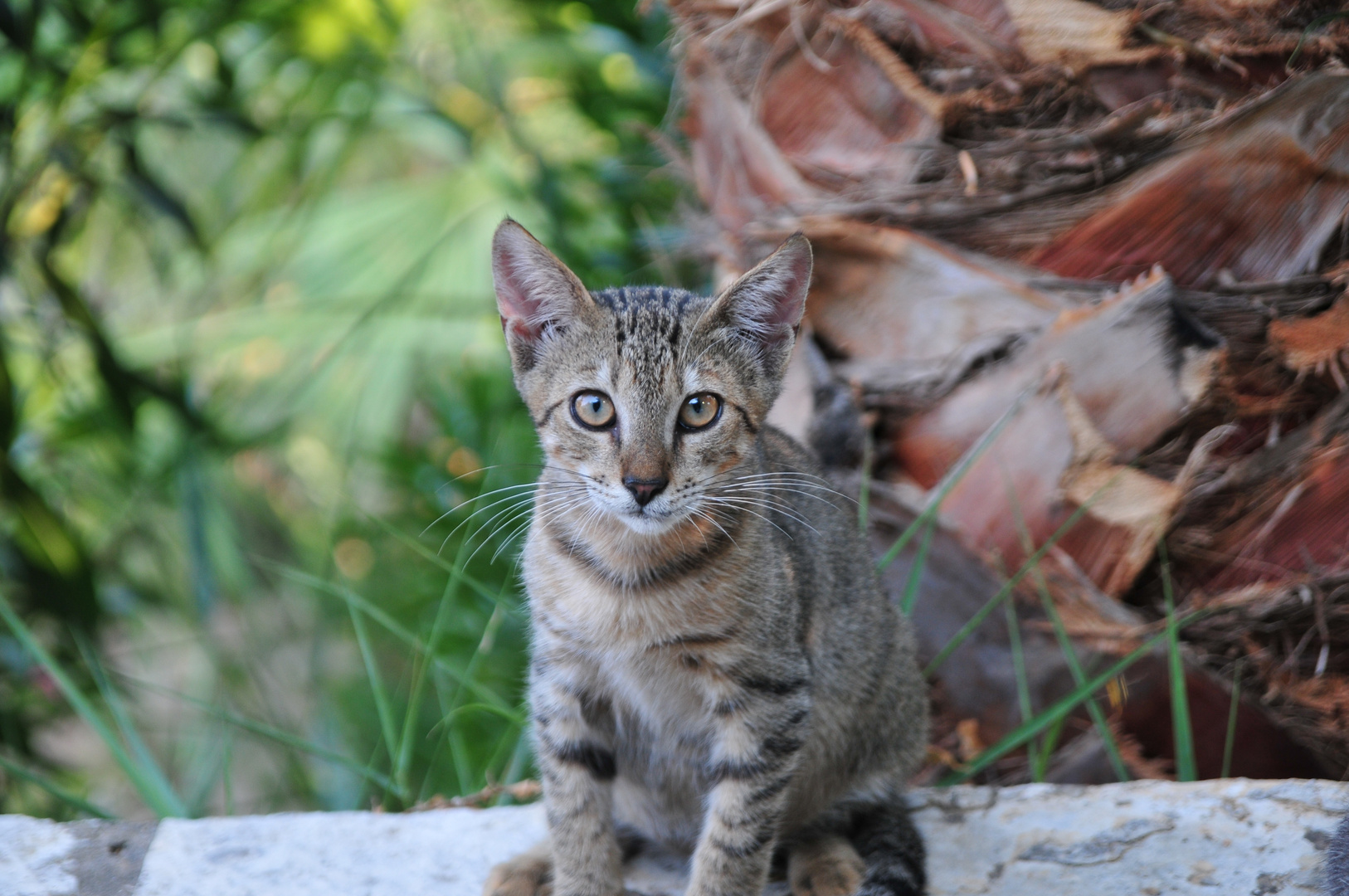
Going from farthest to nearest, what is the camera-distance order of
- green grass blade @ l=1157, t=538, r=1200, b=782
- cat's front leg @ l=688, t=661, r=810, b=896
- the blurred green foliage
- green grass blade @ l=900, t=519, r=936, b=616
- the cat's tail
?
the blurred green foliage → green grass blade @ l=900, t=519, r=936, b=616 → green grass blade @ l=1157, t=538, r=1200, b=782 → cat's front leg @ l=688, t=661, r=810, b=896 → the cat's tail

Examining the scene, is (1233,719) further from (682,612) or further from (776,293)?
(776,293)

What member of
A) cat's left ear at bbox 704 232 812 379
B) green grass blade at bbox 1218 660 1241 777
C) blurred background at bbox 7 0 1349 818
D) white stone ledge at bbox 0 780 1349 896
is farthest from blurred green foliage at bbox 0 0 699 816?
green grass blade at bbox 1218 660 1241 777

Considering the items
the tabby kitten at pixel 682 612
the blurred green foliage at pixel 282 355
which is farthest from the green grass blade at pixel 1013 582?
the blurred green foliage at pixel 282 355

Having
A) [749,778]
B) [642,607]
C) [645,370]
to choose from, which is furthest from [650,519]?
[749,778]

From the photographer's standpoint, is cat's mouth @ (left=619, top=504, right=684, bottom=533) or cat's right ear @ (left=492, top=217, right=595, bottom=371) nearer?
cat's mouth @ (left=619, top=504, right=684, bottom=533)

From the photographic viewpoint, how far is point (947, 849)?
234cm

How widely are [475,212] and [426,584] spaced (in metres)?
→ 1.43

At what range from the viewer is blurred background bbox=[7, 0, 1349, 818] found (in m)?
2.46

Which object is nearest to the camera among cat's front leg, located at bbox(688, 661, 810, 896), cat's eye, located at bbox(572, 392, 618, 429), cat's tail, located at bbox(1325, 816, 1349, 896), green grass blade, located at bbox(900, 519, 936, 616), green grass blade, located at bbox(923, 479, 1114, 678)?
cat's tail, located at bbox(1325, 816, 1349, 896)

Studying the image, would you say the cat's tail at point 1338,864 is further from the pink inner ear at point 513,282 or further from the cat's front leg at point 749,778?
the pink inner ear at point 513,282

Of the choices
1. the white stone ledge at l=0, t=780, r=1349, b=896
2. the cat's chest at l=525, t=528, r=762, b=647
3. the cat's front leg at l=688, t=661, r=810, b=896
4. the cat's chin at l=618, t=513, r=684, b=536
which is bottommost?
the white stone ledge at l=0, t=780, r=1349, b=896

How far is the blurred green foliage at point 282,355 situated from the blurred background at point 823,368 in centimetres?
3

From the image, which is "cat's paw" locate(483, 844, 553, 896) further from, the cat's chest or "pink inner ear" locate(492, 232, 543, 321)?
"pink inner ear" locate(492, 232, 543, 321)

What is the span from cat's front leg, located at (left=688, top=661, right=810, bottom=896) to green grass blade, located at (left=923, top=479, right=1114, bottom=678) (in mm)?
631
